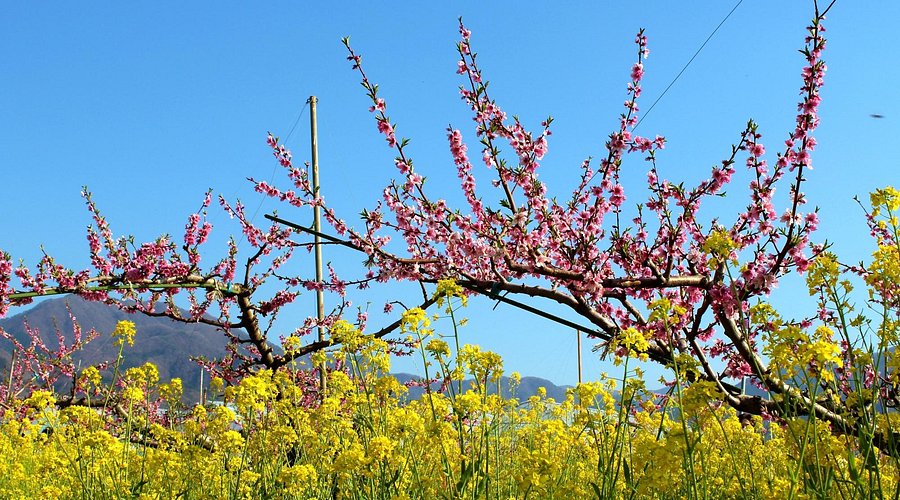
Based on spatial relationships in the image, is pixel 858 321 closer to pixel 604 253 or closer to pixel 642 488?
pixel 642 488

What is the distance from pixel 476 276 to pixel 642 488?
9.03 ft

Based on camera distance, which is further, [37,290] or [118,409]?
[118,409]

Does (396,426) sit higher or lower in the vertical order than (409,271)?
lower

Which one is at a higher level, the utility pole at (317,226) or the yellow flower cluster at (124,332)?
the utility pole at (317,226)

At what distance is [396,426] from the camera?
3.59 m

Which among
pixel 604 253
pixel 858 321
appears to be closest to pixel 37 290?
pixel 604 253

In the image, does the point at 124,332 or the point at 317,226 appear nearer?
the point at 124,332

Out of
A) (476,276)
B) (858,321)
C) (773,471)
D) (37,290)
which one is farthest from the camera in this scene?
(37,290)

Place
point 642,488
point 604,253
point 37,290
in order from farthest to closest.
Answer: point 37,290
point 604,253
point 642,488

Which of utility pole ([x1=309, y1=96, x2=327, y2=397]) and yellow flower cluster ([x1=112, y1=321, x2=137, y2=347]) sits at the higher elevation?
utility pole ([x1=309, y1=96, x2=327, y2=397])

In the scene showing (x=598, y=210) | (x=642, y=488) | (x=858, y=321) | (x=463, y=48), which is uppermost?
(x=463, y=48)

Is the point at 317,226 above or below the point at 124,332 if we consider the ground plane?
above

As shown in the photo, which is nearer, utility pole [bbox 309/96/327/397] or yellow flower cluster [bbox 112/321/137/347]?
yellow flower cluster [bbox 112/321/137/347]

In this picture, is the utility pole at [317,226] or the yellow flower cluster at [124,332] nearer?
the yellow flower cluster at [124,332]
